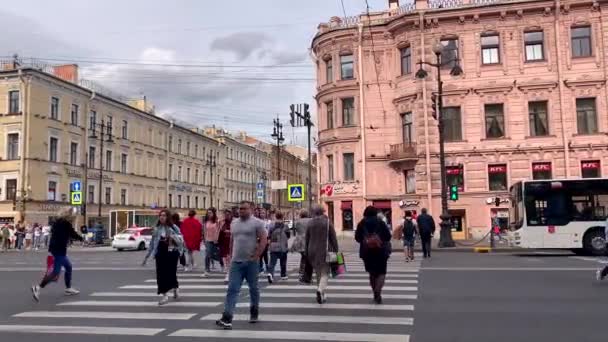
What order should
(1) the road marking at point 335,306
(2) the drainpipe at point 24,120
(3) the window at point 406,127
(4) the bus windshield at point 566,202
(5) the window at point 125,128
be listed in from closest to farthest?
(1) the road marking at point 335,306 → (4) the bus windshield at point 566,202 → (3) the window at point 406,127 → (2) the drainpipe at point 24,120 → (5) the window at point 125,128

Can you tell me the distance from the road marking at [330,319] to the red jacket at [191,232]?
7777mm

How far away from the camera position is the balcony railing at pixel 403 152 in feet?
120

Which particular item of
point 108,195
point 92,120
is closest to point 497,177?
point 92,120

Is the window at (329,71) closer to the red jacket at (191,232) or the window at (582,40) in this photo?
the window at (582,40)

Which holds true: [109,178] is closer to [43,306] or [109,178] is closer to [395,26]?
[395,26]

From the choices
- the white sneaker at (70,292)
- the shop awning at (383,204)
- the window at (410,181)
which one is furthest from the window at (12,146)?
the white sneaker at (70,292)

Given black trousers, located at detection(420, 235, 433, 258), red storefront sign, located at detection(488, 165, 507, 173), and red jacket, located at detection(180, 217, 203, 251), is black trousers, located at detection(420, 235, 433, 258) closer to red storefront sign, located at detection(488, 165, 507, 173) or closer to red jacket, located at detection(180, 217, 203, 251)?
red jacket, located at detection(180, 217, 203, 251)

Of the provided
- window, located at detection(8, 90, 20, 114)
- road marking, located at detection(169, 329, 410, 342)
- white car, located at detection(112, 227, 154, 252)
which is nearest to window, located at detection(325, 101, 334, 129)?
white car, located at detection(112, 227, 154, 252)

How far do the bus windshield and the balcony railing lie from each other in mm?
13839

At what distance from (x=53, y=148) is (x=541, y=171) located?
36.4 metres

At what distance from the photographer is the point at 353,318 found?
880cm

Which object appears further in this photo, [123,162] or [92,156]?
[123,162]

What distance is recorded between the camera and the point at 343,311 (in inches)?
373

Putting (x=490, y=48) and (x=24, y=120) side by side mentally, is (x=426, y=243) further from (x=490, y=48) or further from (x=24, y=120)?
(x=24, y=120)
